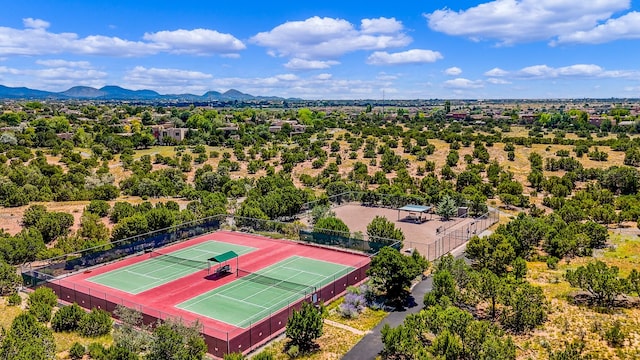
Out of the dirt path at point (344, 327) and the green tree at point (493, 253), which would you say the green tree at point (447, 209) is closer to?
the green tree at point (493, 253)

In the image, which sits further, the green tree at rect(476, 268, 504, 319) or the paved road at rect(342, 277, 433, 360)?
the green tree at rect(476, 268, 504, 319)

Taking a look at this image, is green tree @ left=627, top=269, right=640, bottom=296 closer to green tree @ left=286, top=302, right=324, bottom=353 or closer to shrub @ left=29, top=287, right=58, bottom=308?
green tree @ left=286, top=302, right=324, bottom=353

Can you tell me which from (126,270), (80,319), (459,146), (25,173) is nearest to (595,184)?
(459,146)

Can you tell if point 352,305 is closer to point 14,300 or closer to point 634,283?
point 634,283

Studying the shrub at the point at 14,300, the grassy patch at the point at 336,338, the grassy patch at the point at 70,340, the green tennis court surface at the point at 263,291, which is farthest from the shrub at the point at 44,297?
the grassy patch at the point at 336,338

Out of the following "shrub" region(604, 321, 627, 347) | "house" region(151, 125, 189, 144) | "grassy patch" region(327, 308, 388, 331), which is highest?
"house" region(151, 125, 189, 144)

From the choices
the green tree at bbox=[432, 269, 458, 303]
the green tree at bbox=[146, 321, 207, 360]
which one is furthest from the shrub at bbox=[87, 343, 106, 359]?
the green tree at bbox=[432, 269, 458, 303]

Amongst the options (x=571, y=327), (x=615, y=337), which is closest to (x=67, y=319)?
(x=571, y=327)

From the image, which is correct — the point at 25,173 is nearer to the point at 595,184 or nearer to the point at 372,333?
the point at 372,333
